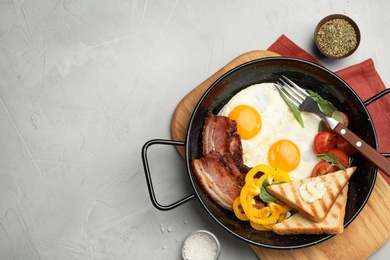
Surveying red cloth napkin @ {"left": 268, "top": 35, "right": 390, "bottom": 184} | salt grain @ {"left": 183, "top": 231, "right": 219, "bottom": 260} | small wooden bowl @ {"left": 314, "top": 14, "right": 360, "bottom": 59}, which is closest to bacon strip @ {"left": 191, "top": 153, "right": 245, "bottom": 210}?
salt grain @ {"left": 183, "top": 231, "right": 219, "bottom": 260}

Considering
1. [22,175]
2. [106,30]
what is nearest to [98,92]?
[106,30]

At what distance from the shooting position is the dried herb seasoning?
431cm

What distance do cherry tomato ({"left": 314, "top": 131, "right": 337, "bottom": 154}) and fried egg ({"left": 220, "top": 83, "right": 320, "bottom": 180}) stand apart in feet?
0.18

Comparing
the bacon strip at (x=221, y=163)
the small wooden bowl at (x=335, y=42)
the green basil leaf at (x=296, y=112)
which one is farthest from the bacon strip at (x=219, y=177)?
the small wooden bowl at (x=335, y=42)

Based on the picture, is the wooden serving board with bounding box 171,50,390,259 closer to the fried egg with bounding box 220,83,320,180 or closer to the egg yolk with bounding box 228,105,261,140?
the fried egg with bounding box 220,83,320,180

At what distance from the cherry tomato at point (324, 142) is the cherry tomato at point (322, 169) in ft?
0.32

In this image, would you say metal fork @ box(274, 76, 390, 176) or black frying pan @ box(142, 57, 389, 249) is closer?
metal fork @ box(274, 76, 390, 176)

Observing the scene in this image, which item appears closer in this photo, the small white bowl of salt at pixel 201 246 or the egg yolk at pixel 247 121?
the egg yolk at pixel 247 121

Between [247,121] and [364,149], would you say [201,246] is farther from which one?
[364,149]

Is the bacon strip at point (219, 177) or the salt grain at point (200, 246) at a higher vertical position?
the bacon strip at point (219, 177)

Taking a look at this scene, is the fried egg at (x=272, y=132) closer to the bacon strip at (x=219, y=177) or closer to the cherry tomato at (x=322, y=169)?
the cherry tomato at (x=322, y=169)

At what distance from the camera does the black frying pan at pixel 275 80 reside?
12.5 ft

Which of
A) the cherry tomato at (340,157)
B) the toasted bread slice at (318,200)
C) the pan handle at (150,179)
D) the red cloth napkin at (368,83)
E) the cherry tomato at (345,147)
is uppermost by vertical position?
the red cloth napkin at (368,83)

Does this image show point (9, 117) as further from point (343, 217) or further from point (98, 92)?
point (343, 217)
